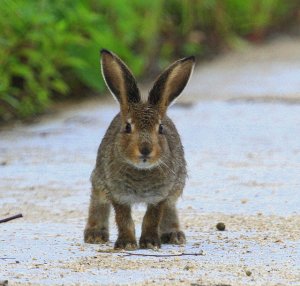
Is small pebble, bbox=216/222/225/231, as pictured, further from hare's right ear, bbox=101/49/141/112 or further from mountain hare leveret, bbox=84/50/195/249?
hare's right ear, bbox=101/49/141/112

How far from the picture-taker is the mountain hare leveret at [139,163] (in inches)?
258

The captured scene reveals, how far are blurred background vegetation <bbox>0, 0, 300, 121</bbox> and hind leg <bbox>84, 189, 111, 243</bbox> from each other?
268 centimetres

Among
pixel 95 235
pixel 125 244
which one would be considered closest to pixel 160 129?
pixel 125 244

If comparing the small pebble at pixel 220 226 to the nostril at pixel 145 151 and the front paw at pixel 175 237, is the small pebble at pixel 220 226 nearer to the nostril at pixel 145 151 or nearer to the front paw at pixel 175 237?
the front paw at pixel 175 237

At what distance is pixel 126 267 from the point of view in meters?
5.88

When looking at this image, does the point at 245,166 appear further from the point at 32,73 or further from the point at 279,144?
the point at 32,73

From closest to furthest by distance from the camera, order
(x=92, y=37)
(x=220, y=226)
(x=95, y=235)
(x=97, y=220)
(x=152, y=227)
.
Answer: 1. (x=152, y=227)
2. (x=95, y=235)
3. (x=97, y=220)
4. (x=220, y=226)
5. (x=92, y=37)

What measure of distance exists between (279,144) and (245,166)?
113cm

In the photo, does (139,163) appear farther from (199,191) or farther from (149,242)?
(199,191)

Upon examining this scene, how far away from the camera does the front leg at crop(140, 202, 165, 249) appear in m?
6.66

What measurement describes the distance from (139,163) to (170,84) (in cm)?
73

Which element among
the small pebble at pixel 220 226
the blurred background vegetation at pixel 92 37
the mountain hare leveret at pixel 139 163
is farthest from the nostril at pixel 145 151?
the blurred background vegetation at pixel 92 37

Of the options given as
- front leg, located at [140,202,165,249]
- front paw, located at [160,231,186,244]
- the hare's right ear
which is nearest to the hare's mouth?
front leg, located at [140,202,165,249]

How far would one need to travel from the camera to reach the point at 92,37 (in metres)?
12.8
